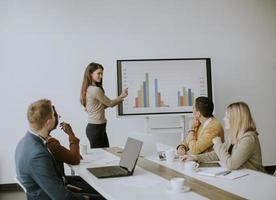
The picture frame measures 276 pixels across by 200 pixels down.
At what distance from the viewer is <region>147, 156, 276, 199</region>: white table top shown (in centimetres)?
212

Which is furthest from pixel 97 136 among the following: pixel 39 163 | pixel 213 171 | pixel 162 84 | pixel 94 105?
pixel 39 163

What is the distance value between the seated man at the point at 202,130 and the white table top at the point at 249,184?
0.61 m

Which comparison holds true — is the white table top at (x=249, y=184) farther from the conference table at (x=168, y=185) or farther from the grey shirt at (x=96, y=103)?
the grey shirt at (x=96, y=103)

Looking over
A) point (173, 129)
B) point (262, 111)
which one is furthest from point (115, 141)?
point (262, 111)

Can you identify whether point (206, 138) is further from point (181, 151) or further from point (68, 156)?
point (68, 156)

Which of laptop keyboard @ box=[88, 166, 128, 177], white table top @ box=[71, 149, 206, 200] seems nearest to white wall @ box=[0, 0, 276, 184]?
laptop keyboard @ box=[88, 166, 128, 177]

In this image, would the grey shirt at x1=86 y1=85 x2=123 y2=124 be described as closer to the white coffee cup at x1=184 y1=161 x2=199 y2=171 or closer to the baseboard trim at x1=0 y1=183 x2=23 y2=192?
the baseboard trim at x1=0 y1=183 x2=23 y2=192

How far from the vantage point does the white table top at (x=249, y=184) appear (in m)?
2.12

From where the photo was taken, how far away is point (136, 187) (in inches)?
92.4

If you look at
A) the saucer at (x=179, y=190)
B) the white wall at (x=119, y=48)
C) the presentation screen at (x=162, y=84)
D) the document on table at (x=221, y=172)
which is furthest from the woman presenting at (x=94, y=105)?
the saucer at (x=179, y=190)

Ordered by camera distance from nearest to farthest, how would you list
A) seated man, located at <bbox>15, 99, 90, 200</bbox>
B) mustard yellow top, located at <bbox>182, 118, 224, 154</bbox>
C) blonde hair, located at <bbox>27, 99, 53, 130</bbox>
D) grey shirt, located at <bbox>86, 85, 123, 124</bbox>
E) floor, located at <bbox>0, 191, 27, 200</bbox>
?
seated man, located at <bbox>15, 99, 90, 200</bbox> < blonde hair, located at <bbox>27, 99, 53, 130</bbox> < mustard yellow top, located at <bbox>182, 118, 224, 154</bbox> < grey shirt, located at <bbox>86, 85, 123, 124</bbox> < floor, located at <bbox>0, 191, 27, 200</bbox>

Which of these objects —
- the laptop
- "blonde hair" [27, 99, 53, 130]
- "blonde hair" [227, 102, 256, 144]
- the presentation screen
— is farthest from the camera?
the presentation screen

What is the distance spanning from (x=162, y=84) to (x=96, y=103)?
1037 mm

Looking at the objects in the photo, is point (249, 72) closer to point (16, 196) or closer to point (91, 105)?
point (91, 105)
